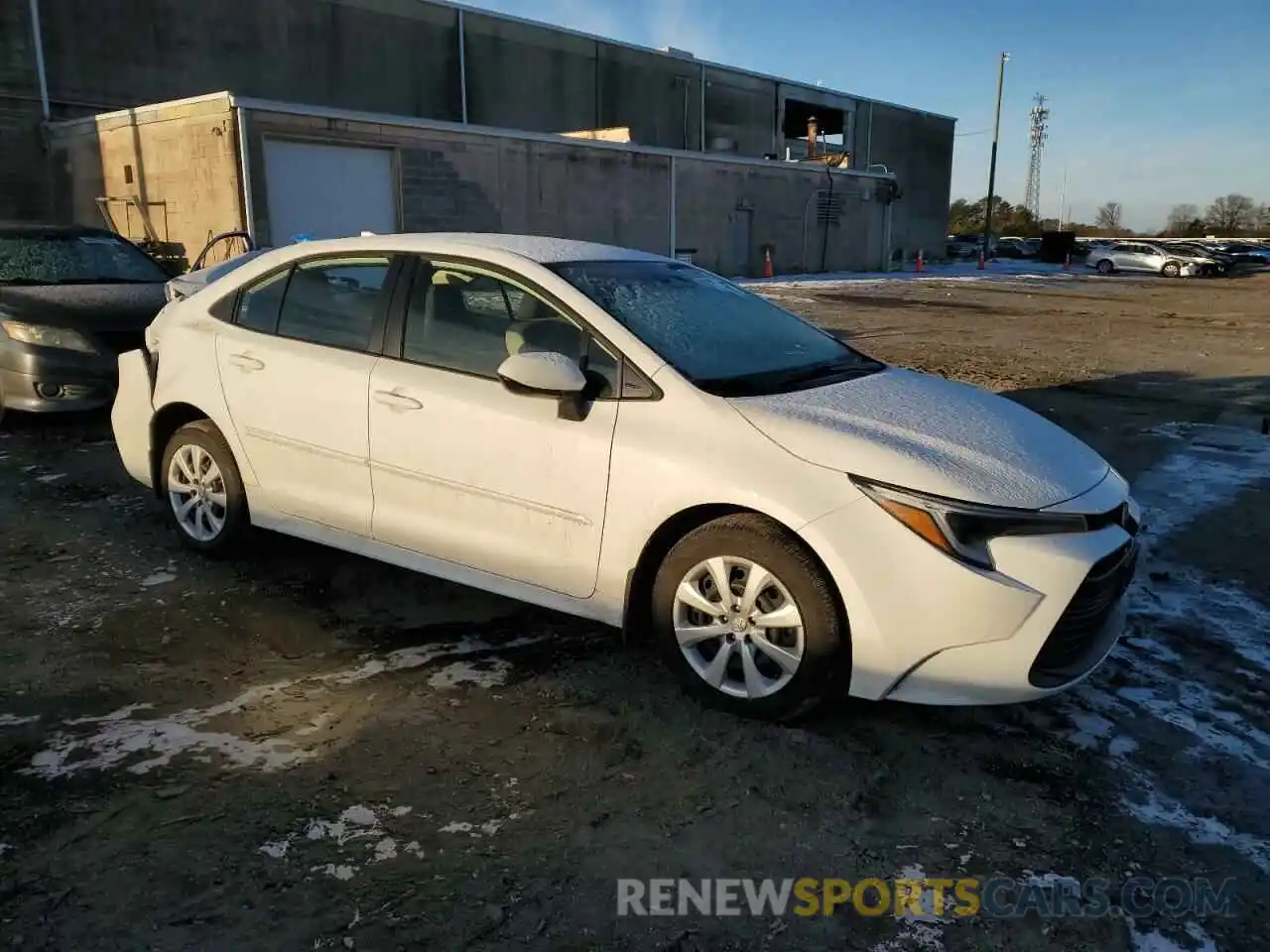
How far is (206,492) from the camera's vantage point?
186 inches

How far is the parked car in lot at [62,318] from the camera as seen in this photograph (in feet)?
23.9

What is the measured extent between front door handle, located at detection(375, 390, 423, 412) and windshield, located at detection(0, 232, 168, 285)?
5733mm

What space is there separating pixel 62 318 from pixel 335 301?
14.1 feet

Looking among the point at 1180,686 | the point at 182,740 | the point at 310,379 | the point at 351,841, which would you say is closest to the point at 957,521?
the point at 1180,686

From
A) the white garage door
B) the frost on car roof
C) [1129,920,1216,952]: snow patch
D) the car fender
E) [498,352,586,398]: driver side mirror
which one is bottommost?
[1129,920,1216,952]: snow patch

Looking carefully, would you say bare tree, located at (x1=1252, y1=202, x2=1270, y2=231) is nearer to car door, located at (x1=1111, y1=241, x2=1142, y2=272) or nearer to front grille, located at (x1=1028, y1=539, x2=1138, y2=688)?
car door, located at (x1=1111, y1=241, x2=1142, y2=272)

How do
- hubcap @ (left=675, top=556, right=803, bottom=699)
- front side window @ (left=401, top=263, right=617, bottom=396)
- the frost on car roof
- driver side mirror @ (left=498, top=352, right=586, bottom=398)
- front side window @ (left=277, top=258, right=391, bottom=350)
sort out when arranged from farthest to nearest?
front side window @ (left=277, top=258, right=391, bottom=350) < the frost on car roof < front side window @ (left=401, top=263, right=617, bottom=396) < driver side mirror @ (left=498, top=352, right=586, bottom=398) < hubcap @ (left=675, top=556, right=803, bottom=699)

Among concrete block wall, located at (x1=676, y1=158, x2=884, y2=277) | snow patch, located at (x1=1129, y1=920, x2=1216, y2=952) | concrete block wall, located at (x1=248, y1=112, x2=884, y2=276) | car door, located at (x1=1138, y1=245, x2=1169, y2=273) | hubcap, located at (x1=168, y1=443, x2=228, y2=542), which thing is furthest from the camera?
car door, located at (x1=1138, y1=245, x2=1169, y2=273)

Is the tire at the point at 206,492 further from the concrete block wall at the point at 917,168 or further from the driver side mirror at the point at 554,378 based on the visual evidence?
the concrete block wall at the point at 917,168

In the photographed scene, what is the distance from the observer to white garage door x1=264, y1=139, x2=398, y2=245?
55.0ft

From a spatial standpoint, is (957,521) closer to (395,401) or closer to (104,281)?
(395,401)

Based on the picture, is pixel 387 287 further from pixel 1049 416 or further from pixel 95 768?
pixel 1049 416


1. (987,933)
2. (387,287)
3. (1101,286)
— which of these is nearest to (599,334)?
(387,287)

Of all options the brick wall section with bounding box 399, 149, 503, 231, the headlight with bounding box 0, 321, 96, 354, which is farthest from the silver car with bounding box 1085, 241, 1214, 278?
the headlight with bounding box 0, 321, 96, 354
